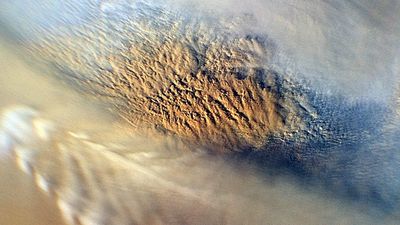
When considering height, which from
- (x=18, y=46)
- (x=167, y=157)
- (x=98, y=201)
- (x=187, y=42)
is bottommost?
(x=98, y=201)

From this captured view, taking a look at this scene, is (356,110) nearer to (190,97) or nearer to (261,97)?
(261,97)

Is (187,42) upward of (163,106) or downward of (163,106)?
upward

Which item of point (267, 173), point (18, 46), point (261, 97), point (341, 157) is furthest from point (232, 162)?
point (18, 46)

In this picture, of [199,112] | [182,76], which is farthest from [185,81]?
[199,112]

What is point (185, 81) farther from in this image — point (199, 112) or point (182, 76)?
point (199, 112)
